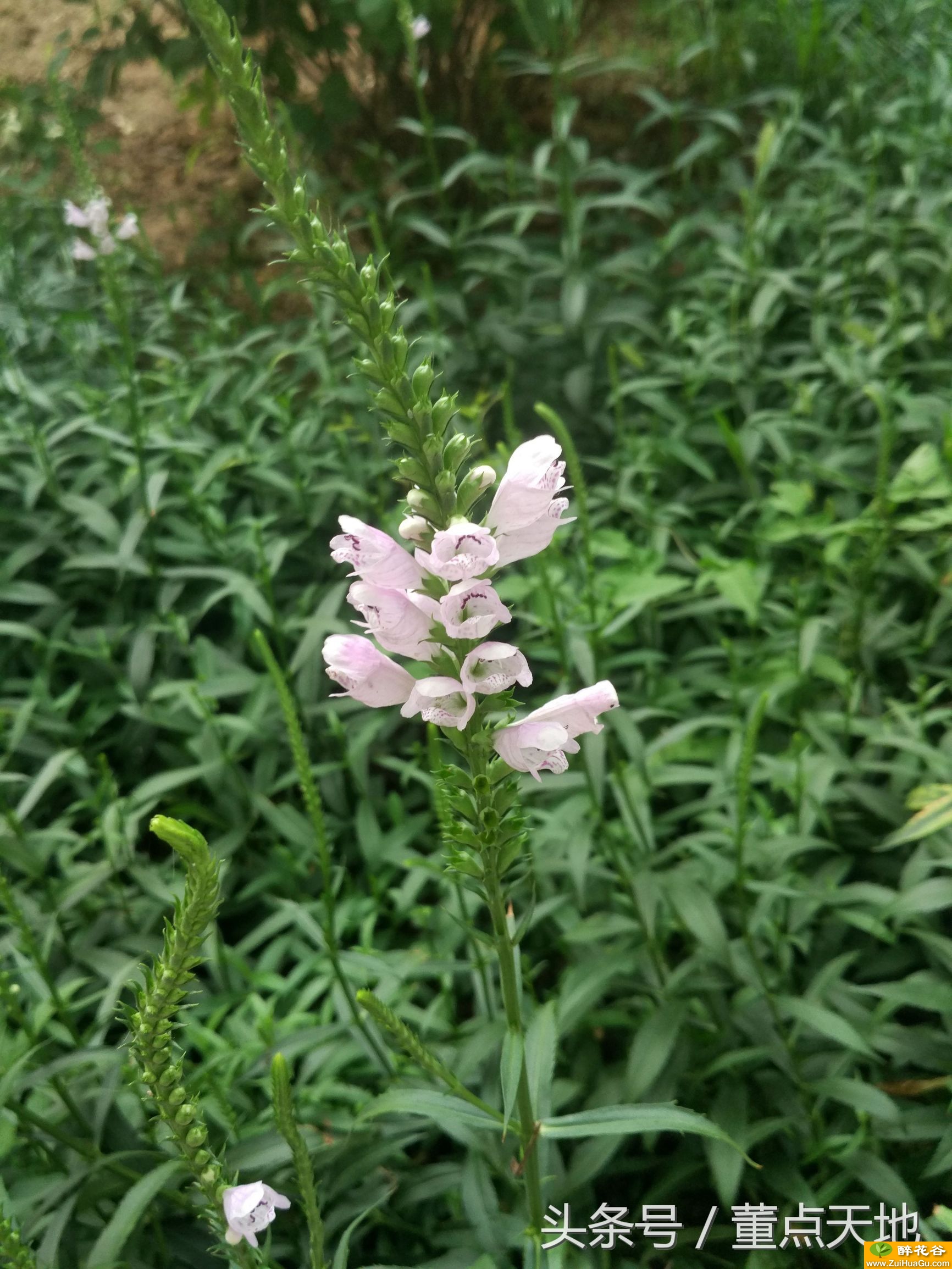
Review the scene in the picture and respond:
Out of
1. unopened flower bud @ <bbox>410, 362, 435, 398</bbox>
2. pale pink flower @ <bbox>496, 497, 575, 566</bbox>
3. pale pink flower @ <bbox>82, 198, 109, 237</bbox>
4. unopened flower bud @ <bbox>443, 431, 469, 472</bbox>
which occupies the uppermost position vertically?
pale pink flower @ <bbox>82, 198, 109, 237</bbox>

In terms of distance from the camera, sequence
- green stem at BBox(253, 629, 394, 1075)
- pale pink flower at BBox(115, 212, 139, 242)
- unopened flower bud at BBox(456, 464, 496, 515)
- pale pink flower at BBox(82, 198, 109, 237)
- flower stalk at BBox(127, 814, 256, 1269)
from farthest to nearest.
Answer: pale pink flower at BBox(115, 212, 139, 242), pale pink flower at BBox(82, 198, 109, 237), green stem at BBox(253, 629, 394, 1075), unopened flower bud at BBox(456, 464, 496, 515), flower stalk at BBox(127, 814, 256, 1269)

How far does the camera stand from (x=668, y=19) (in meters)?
5.62

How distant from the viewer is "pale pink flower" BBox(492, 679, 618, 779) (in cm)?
134

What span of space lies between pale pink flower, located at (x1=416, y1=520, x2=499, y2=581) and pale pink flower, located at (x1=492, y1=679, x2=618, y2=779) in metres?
0.25

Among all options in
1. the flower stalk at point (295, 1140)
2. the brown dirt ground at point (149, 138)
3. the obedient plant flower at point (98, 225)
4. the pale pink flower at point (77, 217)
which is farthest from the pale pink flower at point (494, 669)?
the brown dirt ground at point (149, 138)

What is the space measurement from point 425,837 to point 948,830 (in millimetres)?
1450

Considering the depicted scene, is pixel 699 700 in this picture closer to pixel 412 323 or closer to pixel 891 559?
pixel 891 559

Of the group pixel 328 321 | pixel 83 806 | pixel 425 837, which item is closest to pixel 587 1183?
pixel 425 837

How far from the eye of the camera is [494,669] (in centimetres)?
130

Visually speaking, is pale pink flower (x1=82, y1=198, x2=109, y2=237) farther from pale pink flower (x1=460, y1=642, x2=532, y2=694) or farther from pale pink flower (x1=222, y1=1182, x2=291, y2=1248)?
pale pink flower (x1=222, y1=1182, x2=291, y2=1248)

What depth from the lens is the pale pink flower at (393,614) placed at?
4.24 feet

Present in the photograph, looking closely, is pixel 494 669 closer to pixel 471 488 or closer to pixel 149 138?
pixel 471 488

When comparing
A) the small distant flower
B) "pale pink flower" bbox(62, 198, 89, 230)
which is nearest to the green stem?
"pale pink flower" bbox(62, 198, 89, 230)

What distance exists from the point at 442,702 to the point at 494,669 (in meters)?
0.09
